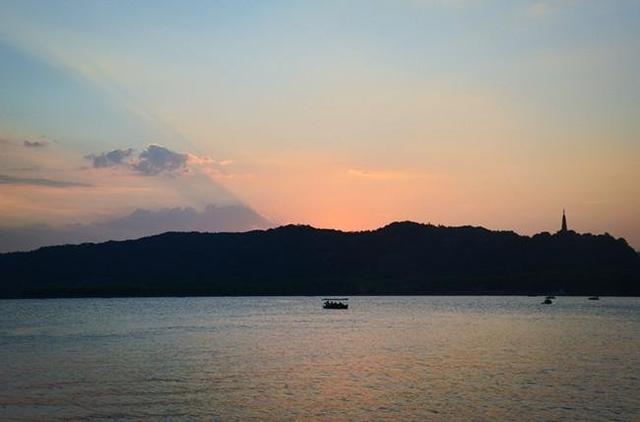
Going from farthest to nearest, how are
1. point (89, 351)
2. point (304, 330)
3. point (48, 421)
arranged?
point (304, 330), point (89, 351), point (48, 421)

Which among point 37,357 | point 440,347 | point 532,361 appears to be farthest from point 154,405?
Result: point 440,347

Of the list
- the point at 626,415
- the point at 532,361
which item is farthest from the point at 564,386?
the point at 532,361

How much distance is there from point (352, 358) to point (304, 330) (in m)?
46.7

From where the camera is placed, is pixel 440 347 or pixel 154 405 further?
pixel 440 347

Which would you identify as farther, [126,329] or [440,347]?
[126,329]

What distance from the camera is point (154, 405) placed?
45.1m

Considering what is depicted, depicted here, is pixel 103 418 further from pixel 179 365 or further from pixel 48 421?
pixel 179 365

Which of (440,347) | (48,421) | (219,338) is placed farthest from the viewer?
(219,338)

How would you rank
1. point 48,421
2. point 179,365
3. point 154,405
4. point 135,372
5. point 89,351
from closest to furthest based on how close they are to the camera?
point 48,421 < point 154,405 < point 135,372 < point 179,365 < point 89,351

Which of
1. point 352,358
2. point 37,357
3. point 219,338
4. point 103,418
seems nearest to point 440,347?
point 352,358

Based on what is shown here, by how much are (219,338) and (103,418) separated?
2392 inches

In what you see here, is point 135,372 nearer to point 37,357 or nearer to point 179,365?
point 179,365

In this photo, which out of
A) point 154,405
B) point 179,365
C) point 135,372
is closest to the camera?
point 154,405

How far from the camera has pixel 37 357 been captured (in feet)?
242
